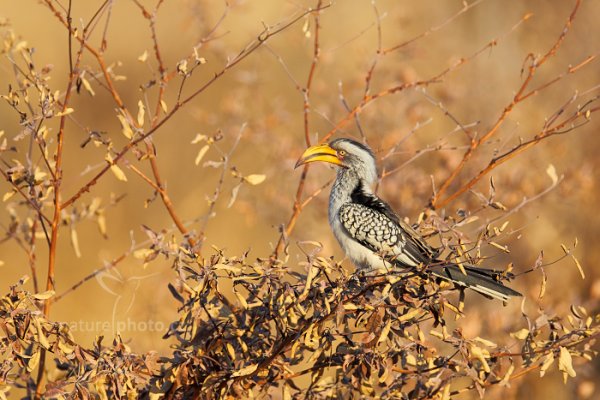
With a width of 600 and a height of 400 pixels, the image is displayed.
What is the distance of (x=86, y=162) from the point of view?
8.52 metres

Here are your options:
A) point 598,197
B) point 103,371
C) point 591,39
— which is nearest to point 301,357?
point 103,371

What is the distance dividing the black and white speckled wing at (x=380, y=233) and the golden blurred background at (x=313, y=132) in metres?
0.42

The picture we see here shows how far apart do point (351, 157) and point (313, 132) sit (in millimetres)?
3781

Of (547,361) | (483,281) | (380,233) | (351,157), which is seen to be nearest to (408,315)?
(547,361)

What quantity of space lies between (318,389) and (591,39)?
5.55m

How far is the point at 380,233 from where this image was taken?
4.10 meters

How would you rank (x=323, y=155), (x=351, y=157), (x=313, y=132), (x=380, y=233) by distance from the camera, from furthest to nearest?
(x=313, y=132), (x=351, y=157), (x=323, y=155), (x=380, y=233)

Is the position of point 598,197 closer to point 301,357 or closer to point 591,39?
point 591,39

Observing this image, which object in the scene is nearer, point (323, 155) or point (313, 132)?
point (323, 155)

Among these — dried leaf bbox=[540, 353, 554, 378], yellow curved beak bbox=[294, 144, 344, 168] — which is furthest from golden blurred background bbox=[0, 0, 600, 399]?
dried leaf bbox=[540, 353, 554, 378]

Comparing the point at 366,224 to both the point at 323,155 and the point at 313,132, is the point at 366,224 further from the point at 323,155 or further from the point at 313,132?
the point at 313,132

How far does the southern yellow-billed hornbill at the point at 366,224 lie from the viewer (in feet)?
10.9

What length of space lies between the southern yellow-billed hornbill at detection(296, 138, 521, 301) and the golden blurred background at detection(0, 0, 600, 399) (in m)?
0.24

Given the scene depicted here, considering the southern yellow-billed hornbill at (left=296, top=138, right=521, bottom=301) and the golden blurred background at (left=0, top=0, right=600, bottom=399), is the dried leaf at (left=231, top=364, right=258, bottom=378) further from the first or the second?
the golden blurred background at (left=0, top=0, right=600, bottom=399)
